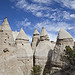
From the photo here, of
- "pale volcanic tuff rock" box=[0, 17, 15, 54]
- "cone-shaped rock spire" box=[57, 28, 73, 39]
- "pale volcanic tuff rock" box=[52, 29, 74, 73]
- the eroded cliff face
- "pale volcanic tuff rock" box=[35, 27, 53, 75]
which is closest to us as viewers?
the eroded cliff face

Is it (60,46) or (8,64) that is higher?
(60,46)

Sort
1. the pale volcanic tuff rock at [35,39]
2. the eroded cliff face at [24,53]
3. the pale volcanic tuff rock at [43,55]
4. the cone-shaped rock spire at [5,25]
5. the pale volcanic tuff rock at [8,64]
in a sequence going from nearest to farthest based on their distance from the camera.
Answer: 1. the pale volcanic tuff rock at [8,64]
2. the eroded cliff face at [24,53]
3. the cone-shaped rock spire at [5,25]
4. the pale volcanic tuff rock at [43,55]
5. the pale volcanic tuff rock at [35,39]

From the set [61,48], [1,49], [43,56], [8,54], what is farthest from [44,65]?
[1,49]

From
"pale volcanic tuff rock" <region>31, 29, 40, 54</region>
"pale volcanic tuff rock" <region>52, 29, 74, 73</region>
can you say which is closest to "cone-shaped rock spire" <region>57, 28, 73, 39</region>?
"pale volcanic tuff rock" <region>52, 29, 74, 73</region>


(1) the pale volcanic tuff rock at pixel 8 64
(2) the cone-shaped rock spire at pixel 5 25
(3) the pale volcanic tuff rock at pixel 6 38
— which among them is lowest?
(1) the pale volcanic tuff rock at pixel 8 64

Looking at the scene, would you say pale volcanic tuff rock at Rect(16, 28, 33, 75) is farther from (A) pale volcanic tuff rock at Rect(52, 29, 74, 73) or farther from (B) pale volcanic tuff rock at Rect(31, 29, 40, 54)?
(B) pale volcanic tuff rock at Rect(31, 29, 40, 54)

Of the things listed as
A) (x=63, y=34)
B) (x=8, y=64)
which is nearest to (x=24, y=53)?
(x=8, y=64)

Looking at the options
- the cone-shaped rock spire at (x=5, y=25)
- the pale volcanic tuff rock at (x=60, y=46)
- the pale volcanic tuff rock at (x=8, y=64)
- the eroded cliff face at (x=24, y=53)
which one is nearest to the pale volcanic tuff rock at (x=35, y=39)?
the eroded cliff face at (x=24, y=53)

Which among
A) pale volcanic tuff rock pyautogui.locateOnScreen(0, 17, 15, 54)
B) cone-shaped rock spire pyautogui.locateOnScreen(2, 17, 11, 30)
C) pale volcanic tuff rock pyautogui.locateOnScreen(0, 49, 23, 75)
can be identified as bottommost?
pale volcanic tuff rock pyautogui.locateOnScreen(0, 49, 23, 75)

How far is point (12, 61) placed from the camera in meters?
8.70

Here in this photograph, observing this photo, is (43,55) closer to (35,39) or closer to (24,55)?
(24,55)

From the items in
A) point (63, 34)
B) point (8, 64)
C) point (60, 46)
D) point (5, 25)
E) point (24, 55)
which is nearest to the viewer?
point (8, 64)

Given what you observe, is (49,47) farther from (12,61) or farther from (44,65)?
(12,61)

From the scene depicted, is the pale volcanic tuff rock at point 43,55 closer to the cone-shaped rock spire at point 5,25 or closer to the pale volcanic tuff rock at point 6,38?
the pale volcanic tuff rock at point 6,38
